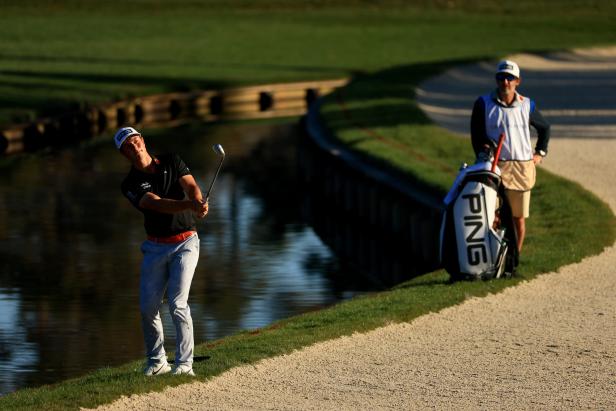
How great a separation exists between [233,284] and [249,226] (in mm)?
4385

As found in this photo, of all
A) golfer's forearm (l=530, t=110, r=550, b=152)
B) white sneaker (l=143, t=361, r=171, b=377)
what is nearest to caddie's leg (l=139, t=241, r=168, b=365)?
white sneaker (l=143, t=361, r=171, b=377)

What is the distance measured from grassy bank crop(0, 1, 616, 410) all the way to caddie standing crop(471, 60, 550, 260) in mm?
875

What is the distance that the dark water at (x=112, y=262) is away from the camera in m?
14.4

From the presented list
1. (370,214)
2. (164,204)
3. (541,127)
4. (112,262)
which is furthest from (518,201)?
(370,214)

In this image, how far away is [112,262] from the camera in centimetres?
1892

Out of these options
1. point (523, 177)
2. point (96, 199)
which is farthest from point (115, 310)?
point (96, 199)

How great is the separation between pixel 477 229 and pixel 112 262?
21.9 ft

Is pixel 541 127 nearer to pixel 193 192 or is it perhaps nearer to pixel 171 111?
pixel 193 192

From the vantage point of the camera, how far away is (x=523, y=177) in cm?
1401

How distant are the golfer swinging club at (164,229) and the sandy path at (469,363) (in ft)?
1.72

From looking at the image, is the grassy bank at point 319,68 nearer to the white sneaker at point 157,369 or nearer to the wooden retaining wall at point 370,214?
the white sneaker at point 157,369

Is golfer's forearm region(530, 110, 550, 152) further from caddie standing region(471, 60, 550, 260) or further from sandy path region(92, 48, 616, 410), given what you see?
sandy path region(92, 48, 616, 410)

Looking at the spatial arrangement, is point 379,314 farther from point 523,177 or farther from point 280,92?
point 280,92

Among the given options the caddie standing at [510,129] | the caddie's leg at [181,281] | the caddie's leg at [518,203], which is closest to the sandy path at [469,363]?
the caddie's leg at [181,281]
